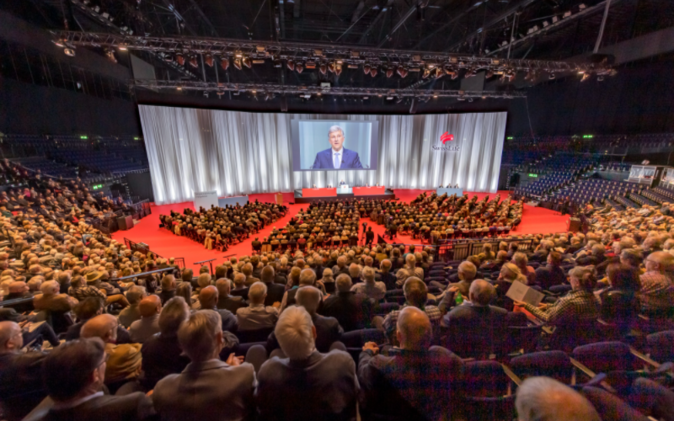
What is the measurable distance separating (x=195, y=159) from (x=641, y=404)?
2360 cm

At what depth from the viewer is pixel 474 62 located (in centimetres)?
1234

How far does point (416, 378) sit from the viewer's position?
1804mm

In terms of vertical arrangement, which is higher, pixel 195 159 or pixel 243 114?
pixel 243 114

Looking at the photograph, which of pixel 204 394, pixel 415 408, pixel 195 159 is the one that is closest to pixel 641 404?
pixel 415 408

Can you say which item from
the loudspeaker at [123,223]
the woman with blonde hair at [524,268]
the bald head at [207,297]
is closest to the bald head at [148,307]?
the bald head at [207,297]

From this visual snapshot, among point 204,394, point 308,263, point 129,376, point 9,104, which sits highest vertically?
point 9,104

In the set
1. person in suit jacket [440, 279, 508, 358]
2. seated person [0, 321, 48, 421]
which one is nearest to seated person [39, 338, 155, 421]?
seated person [0, 321, 48, 421]

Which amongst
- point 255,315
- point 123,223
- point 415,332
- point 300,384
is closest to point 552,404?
point 415,332

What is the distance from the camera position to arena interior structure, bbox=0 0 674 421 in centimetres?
182

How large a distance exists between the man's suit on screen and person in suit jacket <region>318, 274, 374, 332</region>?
20.8 metres

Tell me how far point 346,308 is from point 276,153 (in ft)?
73.8

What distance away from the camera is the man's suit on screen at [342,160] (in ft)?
76.8

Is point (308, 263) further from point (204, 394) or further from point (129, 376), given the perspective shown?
point (204, 394)

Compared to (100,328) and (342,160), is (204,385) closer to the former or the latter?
(100,328)
